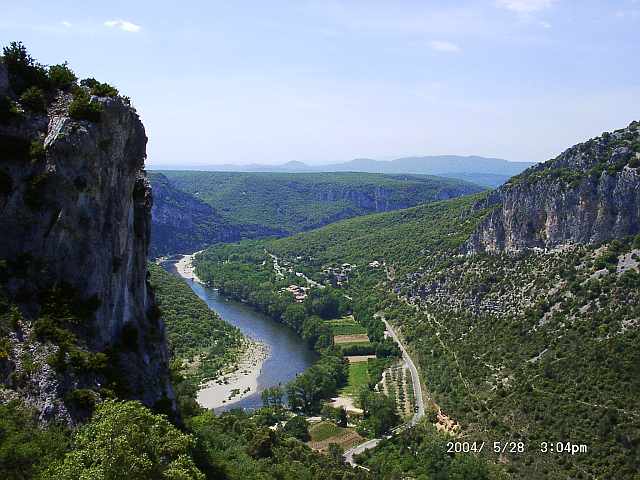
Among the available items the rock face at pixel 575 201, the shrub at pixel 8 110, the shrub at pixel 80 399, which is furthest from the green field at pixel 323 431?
the shrub at pixel 8 110

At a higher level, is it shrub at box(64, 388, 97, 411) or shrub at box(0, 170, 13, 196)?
shrub at box(0, 170, 13, 196)

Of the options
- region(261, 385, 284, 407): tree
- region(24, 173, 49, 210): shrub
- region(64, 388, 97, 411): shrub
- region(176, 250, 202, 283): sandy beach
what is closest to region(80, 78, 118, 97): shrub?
region(24, 173, 49, 210): shrub

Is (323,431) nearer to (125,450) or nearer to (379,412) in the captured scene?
(379,412)

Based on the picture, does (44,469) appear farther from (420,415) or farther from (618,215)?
(618,215)

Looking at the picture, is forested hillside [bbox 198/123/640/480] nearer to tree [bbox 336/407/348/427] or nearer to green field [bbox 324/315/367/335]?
green field [bbox 324/315/367/335]

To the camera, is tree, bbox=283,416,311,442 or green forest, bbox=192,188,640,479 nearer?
green forest, bbox=192,188,640,479

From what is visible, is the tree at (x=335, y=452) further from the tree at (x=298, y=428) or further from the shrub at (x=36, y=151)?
the shrub at (x=36, y=151)

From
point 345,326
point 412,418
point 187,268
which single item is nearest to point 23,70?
point 412,418
